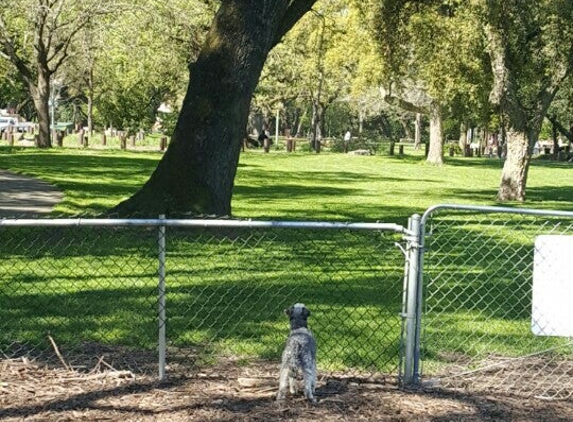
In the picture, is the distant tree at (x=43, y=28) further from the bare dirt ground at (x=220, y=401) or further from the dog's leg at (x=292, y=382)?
the dog's leg at (x=292, y=382)

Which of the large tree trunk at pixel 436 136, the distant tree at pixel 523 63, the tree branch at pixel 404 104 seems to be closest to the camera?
the distant tree at pixel 523 63

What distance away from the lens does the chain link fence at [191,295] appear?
6.63 meters

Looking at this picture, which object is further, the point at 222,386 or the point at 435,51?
the point at 435,51

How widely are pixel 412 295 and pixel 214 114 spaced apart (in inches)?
306

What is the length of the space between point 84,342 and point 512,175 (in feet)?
60.5

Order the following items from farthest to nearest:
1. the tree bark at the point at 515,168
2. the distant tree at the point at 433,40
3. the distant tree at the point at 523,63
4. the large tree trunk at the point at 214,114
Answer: the tree bark at the point at 515,168 < the distant tree at the point at 433,40 < the distant tree at the point at 523,63 < the large tree trunk at the point at 214,114

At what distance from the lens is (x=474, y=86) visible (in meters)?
25.2

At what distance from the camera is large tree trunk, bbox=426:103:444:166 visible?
154 feet

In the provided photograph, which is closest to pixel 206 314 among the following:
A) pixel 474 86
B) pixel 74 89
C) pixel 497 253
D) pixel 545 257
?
pixel 545 257

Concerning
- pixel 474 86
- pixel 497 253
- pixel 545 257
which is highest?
pixel 474 86

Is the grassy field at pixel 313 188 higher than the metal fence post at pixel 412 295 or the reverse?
the reverse

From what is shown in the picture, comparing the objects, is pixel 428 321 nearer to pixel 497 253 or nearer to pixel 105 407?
pixel 105 407

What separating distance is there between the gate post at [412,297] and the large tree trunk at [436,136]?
41.2 metres

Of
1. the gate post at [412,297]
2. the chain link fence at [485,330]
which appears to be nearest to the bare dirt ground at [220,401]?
the gate post at [412,297]
